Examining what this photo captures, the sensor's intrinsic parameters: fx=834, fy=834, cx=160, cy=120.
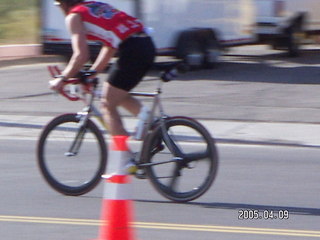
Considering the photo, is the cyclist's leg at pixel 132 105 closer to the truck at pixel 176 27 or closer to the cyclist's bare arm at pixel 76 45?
the cyclist's bare arm at pixel 76 45

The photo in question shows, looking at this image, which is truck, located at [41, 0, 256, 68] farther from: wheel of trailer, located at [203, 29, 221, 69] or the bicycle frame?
the bicycle frame

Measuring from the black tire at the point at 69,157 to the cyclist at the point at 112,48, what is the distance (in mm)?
282

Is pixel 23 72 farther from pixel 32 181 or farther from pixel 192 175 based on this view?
pixel 192 175

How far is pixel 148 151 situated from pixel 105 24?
114 centimetres

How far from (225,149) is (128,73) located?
139 inches

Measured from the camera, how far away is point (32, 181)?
8.10 meters

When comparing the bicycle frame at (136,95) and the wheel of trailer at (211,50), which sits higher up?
the bicycle frame at (136,95)

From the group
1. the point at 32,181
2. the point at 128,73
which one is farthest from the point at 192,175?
the point at 32,181

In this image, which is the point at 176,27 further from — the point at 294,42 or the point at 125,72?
the point at 125,72

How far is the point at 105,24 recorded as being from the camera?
693 cm

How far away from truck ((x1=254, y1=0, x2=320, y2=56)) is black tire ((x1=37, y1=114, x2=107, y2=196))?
1400 cm

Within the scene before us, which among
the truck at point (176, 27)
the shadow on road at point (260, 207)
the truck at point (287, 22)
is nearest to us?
the shadow on road at point (260, 207)

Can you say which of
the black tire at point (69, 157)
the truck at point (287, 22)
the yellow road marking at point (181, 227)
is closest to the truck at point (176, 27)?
the truck at point (287, 22)

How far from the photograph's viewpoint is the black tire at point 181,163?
7.12 meters
